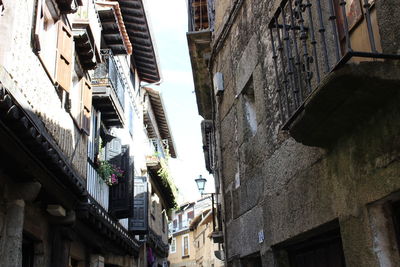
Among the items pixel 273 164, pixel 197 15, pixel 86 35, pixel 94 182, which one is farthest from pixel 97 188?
pixel 273 164

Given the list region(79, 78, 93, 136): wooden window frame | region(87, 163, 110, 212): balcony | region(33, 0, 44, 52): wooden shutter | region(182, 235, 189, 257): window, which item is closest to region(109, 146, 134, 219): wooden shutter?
region(87, 163, 110, 212): balcony

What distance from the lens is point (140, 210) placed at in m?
15.7

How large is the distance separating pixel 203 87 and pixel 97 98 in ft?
8.35

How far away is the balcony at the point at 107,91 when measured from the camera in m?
11.5

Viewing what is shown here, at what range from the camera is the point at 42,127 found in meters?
6.77

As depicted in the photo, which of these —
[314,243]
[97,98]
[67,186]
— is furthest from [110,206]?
[314,243]

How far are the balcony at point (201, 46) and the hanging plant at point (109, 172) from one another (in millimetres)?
2706

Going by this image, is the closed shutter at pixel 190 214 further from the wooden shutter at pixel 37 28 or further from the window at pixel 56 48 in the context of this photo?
the wooden shutter at pixel 37 28

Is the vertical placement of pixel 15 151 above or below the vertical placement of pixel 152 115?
below

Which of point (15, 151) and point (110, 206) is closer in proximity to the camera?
point (15, 151)

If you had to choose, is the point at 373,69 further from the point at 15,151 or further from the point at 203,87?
the point at 203,87

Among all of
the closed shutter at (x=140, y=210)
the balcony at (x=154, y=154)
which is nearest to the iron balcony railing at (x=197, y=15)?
the closed shutter at (x=140, y=210)

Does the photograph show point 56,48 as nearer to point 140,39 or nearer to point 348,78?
point 348,78

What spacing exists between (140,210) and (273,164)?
34.9 ft
